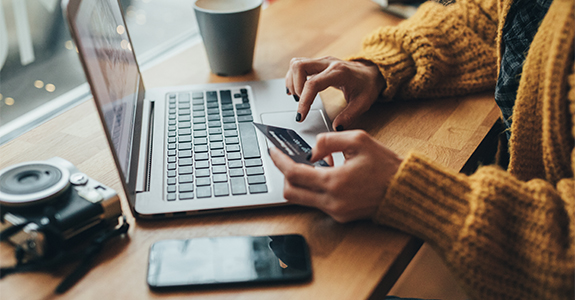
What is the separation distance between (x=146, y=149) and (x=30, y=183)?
0.52 feet

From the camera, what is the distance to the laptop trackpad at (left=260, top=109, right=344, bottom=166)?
0.65 m

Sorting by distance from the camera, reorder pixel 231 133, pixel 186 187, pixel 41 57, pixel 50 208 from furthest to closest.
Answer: pixel 41 57 < pixel 231 133 < pixel 186 187 < pixel 50 208

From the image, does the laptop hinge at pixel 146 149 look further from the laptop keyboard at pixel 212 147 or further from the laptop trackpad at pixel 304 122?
the laptop trackpad at pixel 304 122

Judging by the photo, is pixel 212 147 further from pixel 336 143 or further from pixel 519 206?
pixel 519 206

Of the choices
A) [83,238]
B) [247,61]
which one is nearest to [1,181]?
[83,238]

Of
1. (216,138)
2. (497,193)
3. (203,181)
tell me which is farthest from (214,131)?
(497,193)

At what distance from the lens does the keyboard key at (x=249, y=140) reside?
Answer: 0.59 meters

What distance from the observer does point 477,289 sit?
1.46 ft

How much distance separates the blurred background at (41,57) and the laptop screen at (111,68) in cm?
18

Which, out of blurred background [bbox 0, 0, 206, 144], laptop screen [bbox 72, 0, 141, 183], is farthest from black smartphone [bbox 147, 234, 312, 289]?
blurred background [bbox 0, 0, 206, 144]

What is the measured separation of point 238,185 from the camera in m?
0.53

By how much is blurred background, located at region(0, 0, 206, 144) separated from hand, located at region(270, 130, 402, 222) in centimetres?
49

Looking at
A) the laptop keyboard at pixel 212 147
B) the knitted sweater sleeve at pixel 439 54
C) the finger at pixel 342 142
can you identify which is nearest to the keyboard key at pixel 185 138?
the laptop keyboard at pixel 212 147

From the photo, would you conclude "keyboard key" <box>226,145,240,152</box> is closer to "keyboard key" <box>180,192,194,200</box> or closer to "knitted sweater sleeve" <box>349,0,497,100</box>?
"keyboard key" <box>180,192,194,200</box>
